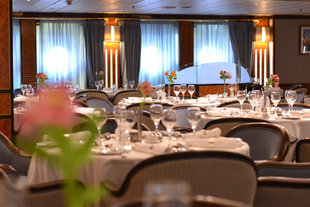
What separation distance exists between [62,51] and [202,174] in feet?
42.9

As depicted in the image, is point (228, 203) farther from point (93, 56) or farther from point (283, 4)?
point (93, 56)

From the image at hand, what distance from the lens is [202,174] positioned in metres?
2.69

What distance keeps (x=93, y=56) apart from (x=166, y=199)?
14.7 metres

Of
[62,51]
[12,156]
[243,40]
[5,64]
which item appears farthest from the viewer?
[243,40]

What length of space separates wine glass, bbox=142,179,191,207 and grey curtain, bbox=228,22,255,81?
1556 centimetres

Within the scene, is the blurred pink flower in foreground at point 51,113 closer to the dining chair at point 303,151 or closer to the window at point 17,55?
the dining chair at point 303,151

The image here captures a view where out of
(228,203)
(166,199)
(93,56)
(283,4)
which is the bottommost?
(228,203)

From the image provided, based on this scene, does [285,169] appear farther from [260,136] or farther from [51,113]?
[51,113]

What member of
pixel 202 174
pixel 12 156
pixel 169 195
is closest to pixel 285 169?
pixel 202 174

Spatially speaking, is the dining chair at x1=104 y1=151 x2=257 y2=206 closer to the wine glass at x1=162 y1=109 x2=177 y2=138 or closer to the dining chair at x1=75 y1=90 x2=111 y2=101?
the wine glass at x1=162 y1=109 x2=177 y2=138

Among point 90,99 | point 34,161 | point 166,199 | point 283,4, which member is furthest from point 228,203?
point 283,4

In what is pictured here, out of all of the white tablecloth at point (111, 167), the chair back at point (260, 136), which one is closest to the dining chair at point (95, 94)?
the chair back at point (260, 136)

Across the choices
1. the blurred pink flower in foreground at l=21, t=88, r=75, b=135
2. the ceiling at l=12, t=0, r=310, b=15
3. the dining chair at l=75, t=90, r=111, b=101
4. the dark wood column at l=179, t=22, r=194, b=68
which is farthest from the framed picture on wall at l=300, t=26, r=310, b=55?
the blurred pink flower in foreground at l=21, t=88, r=75, b=135

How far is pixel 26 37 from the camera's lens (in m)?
15.1
